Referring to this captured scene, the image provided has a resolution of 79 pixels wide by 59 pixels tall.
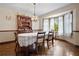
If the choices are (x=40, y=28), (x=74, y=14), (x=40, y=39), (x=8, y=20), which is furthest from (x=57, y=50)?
(x=8, y=20)

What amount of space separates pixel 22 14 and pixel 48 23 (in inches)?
24.0

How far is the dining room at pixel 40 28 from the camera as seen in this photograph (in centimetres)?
213

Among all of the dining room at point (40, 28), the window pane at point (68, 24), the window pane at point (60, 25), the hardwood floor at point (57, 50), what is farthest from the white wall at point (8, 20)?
the window pane at point (68, 24)

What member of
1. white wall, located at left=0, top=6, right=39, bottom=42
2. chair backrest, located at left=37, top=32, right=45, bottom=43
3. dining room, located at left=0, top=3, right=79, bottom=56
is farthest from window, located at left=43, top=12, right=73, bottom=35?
white wall, located at left=0, top=6, right=39, bottom=42

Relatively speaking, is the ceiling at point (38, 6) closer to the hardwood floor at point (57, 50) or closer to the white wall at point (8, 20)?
the white wall at point (8, 20)

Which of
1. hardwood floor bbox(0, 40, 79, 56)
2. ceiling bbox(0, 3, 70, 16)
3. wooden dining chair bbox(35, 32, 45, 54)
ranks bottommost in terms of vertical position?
hardwood floor bbox(0, 40, 79, 56)

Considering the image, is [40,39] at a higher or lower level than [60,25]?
lower

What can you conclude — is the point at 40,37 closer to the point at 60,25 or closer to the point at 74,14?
the point at 60,25

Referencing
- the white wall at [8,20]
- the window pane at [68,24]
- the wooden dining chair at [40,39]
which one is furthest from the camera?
the wooden dining chair at [40,39]

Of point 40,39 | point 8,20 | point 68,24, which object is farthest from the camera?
point 40,39

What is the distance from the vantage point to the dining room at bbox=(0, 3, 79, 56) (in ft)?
6.99

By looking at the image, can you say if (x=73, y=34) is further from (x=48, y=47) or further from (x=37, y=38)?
(x=37, y=38)

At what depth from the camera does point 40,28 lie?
2.33 metres

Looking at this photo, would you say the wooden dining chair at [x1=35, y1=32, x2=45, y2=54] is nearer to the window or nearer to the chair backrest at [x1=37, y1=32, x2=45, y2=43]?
the chair backrest at [x1=37, y1=32, x2=45, y2=43]
